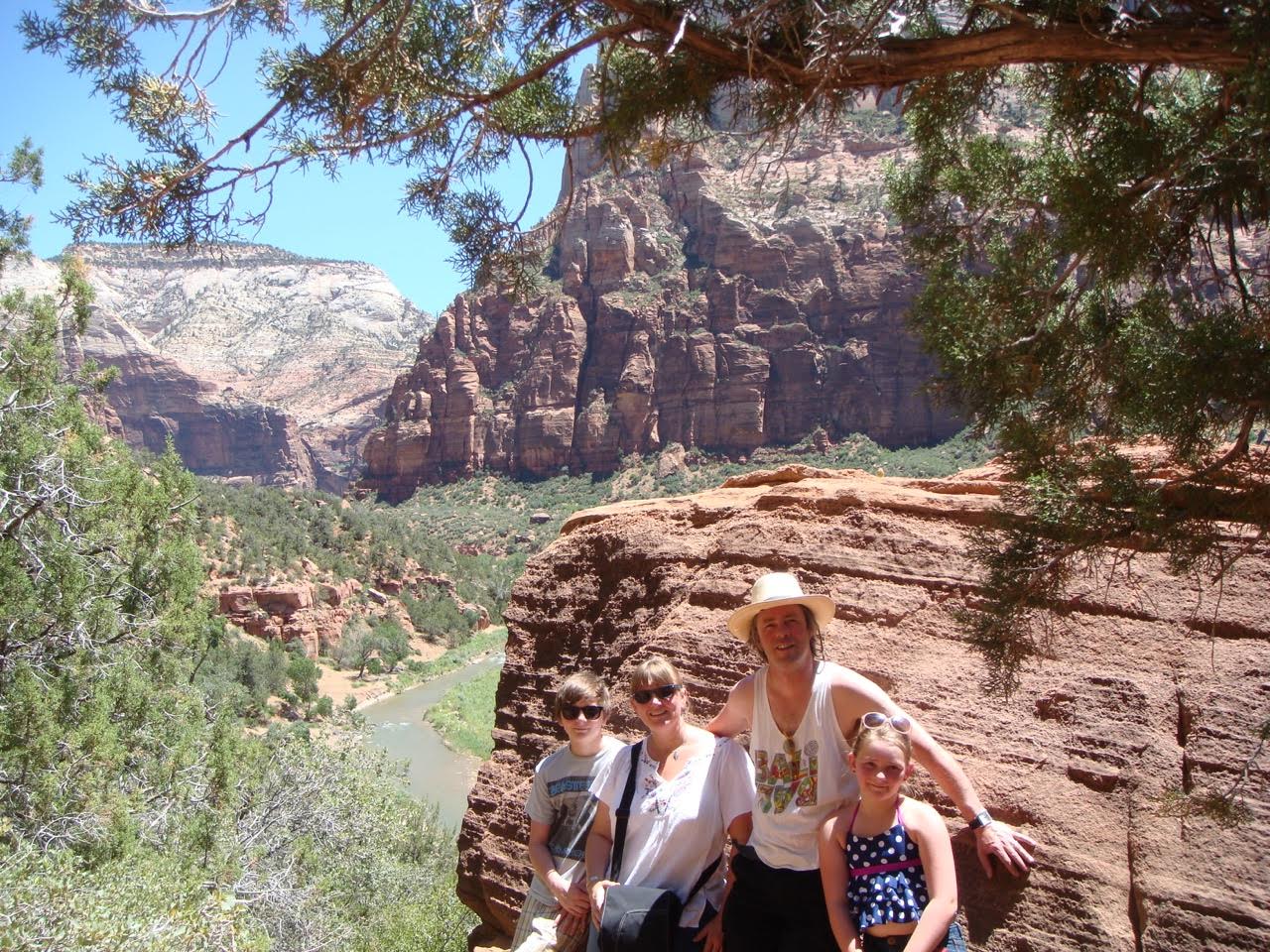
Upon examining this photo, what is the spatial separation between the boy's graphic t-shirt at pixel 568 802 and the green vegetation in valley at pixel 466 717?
2560 cm

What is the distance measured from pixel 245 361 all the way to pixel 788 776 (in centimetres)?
13712

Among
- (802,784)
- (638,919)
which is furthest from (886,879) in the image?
(638,919)

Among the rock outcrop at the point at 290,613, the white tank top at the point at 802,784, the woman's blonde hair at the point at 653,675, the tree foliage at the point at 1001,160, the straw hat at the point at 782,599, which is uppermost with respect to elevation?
the tree foliage at the point at 1001,160

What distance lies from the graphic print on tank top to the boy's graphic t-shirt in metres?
0.59

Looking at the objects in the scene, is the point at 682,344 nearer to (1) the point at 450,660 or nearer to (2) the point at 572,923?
(1) the point at 450,660

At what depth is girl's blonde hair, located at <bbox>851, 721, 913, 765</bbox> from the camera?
270 centimetres

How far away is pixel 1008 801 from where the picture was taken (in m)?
3.76

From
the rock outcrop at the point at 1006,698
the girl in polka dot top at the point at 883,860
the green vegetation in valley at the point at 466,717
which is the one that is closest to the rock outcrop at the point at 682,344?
the green vegetation in valley at the point at 466,717

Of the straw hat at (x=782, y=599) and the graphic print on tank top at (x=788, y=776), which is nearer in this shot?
the graphic print on tank top at (x=788, y=776)

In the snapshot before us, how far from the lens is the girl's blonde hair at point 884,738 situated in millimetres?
2703

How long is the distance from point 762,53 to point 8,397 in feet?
34.2

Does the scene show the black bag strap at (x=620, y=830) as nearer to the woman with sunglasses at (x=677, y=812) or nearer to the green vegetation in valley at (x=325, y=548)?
the woman with sunglasses at (x=677, y=812)

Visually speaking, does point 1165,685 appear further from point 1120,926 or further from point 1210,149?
point 1210,149

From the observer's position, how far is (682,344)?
80.3m
